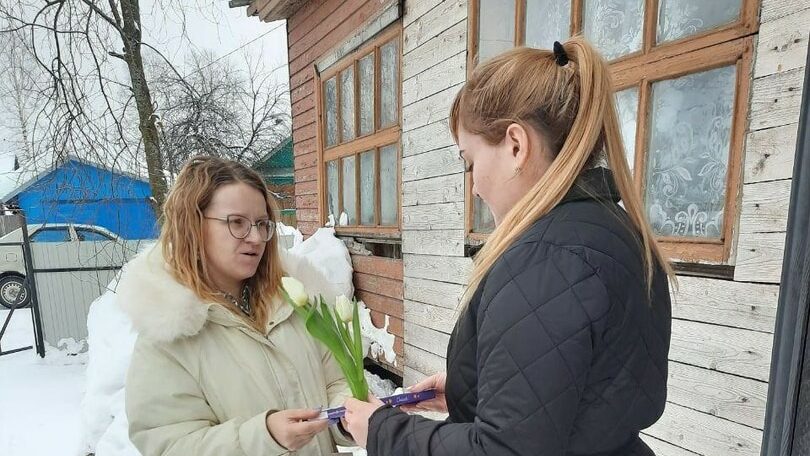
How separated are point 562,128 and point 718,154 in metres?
1.22

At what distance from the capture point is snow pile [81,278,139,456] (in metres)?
2.95

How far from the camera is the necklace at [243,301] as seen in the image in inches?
51.9

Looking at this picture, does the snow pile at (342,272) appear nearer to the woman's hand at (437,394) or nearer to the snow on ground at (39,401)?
the snow on ground at (39,401)

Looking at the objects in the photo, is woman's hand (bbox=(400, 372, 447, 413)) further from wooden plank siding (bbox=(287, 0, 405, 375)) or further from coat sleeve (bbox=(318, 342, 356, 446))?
wooden plank siding (bbox=(287, 0, 405, 375))

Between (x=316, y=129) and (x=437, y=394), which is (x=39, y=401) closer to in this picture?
(x=316, y=129)

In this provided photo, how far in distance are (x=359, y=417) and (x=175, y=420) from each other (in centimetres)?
53

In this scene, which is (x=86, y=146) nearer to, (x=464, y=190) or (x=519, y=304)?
(x=464, y=190)

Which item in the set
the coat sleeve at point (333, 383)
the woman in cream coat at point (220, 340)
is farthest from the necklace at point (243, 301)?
the coat sleeve at point (333, 383)

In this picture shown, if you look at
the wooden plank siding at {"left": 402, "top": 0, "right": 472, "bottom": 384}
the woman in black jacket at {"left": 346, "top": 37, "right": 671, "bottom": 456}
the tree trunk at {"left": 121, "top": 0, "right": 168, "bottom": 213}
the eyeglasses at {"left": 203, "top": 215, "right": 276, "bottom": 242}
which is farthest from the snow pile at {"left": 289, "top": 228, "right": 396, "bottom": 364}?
the woman in black jacket at {"left": 346, "top": 37, "right": 671, "bottom": 456}

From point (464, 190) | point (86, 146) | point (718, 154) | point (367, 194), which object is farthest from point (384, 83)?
point (86, 146)

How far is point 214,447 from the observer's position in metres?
1.04

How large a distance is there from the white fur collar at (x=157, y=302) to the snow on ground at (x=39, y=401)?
3.03 metres

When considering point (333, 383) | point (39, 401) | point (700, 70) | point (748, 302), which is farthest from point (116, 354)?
point (700, 70)

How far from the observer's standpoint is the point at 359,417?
33.7 inches
